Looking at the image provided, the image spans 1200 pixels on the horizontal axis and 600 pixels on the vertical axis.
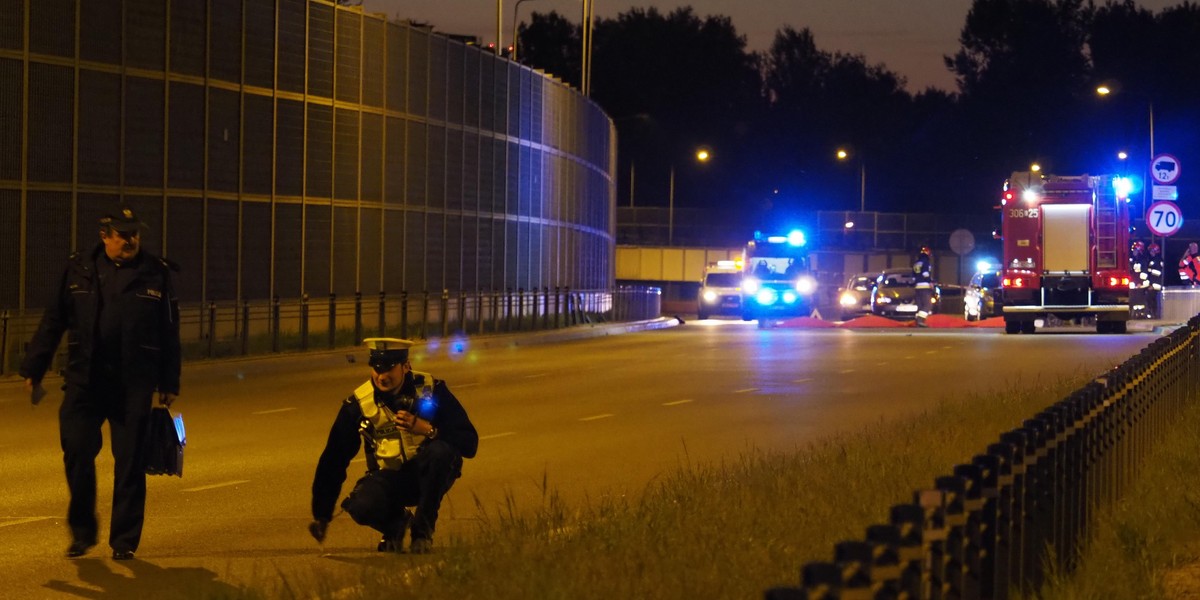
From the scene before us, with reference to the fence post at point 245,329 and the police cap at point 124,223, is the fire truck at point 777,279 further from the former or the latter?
the police cap at point 124,223

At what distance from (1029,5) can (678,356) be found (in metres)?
98.7

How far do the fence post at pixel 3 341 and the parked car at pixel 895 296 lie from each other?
34.8m

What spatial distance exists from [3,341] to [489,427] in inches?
371

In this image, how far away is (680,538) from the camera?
9.48 meters

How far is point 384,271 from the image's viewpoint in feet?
138

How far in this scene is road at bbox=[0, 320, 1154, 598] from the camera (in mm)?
10617

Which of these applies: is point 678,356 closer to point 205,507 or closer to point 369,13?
point 369,13

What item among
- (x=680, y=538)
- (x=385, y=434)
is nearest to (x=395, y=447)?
(x=385, y=434)

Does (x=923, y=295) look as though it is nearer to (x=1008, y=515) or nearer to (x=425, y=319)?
(x=425, y=319)

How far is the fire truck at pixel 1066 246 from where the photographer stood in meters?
42.0

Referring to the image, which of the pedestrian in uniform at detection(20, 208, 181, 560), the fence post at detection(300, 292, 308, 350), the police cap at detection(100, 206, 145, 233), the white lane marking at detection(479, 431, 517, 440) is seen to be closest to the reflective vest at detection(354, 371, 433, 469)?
the pedestrian in uniform at detection(20, 208, 181, 560)

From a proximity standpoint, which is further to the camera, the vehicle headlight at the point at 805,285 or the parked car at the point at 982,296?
the vehicle headlight at the point at 805,285

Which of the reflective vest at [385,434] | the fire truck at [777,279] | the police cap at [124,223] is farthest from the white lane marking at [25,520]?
the fire truck at [777,279]

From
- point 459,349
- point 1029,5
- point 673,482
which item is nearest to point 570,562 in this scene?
point 673,482
